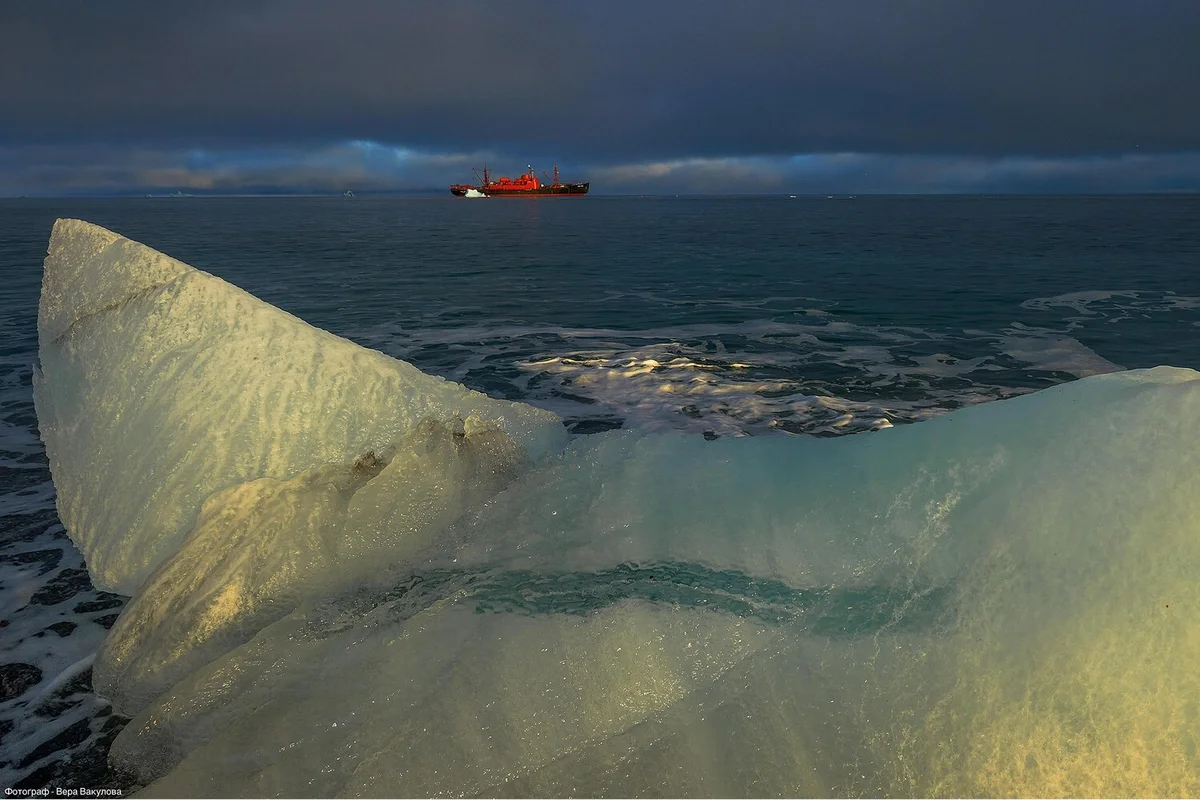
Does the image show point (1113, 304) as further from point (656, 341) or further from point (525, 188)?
point (525, 188)

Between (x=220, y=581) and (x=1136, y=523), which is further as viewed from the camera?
(x=220, y=581)

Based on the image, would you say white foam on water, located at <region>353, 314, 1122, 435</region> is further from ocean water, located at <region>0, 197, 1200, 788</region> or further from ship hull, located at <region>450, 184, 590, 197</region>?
ship hull, located at <region>450, 184, 590, 197</region>

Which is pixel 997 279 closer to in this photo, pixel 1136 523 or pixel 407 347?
pixel 407 347

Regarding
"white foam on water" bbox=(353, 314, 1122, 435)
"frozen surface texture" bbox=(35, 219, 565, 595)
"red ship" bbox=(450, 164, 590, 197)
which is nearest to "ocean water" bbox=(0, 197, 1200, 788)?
"white foam on water" bbox=(353, 314, 1122, 435)

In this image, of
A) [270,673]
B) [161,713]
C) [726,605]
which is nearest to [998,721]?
[726,605]

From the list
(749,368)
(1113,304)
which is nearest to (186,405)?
(749,368)

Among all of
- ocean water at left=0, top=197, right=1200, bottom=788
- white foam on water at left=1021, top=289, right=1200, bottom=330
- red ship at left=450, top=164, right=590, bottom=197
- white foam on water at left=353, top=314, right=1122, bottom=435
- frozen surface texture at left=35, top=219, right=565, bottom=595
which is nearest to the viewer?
frozen surface texture at left=35, top=219, right=565, bottom=595

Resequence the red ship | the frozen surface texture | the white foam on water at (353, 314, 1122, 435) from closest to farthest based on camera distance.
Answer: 1. the frozen surface texture
2. the white foam on water at (353, 314, 1122, 435)
3. the red ship
